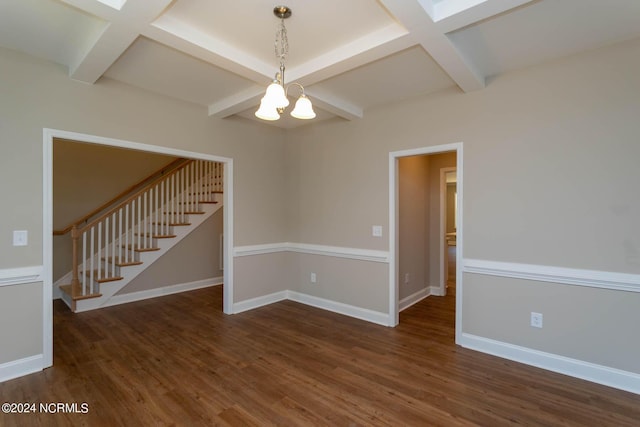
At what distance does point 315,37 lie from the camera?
7.84 ft

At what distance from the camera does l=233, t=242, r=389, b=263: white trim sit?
12.6 feet

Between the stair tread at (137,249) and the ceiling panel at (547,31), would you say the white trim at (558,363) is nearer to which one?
the ceiling panel at (547,31)

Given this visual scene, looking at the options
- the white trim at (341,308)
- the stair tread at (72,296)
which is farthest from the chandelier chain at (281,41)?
the stair tread at (72,296)

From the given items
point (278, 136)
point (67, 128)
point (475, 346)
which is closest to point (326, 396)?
point (475, 346)

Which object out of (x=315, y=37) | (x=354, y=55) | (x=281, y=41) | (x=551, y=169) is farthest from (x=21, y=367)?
(x=551, y=169)

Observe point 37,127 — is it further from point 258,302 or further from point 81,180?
point 258,302

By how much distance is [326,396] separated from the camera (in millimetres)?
2314

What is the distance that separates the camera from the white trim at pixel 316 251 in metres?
3.85

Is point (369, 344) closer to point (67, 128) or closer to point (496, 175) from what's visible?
point (496, 175)

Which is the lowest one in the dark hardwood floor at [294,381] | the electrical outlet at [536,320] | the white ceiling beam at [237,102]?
the dark hardwood floor at [294,381]

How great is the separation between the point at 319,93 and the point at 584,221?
8.84 feet

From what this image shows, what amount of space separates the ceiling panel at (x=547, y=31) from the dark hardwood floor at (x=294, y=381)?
8.86ft

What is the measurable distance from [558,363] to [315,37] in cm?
339

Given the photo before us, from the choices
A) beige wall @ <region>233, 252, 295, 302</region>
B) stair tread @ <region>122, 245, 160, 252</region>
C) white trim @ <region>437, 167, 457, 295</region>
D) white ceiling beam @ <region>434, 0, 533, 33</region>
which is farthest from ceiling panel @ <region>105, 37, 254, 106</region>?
white trim @ <region>437, 167, 457, 295</region>
